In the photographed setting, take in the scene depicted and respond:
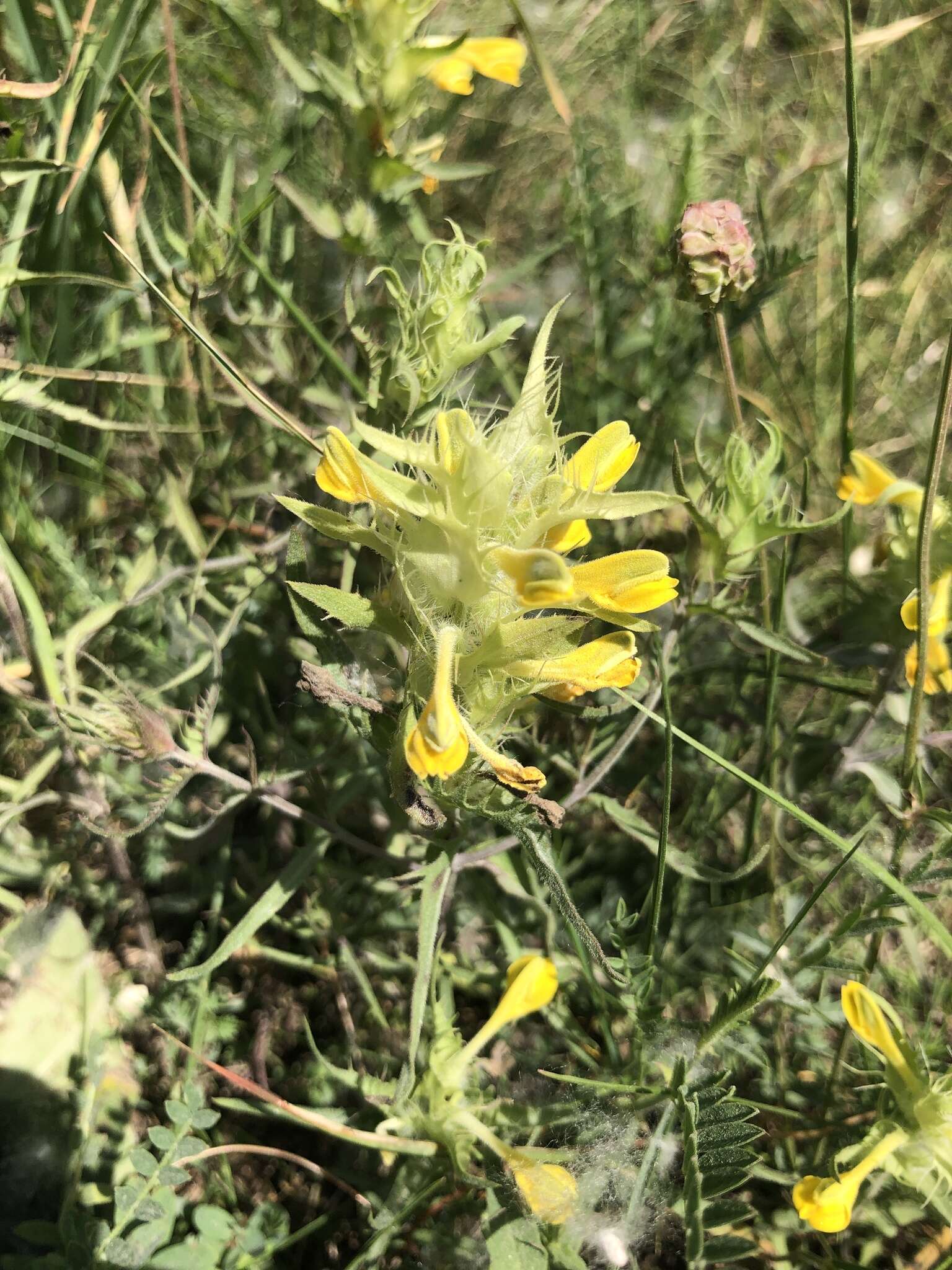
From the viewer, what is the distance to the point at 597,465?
1.20m

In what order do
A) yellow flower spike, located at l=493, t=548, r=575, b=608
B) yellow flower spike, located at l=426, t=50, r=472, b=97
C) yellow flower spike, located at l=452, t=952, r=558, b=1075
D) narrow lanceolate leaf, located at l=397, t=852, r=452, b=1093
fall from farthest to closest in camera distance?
1. yellow flower spike, located at l=426, t=50, r=472, b=97
2. yellow flower spike, located at l=452, t=952, r=558, b=1075
3. narrow lanceolate leaf, located at l=397, t=852, r=452, b=1093
4. yellow flower spike, located at l=493, t=548, r=575, b=608

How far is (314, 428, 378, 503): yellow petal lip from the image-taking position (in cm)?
121

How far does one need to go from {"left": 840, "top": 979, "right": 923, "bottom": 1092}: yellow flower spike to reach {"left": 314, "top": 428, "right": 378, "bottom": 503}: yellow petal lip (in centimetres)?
102

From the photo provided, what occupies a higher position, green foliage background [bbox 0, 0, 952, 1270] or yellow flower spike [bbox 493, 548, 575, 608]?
yellow flower spike [bbox 493, 548, 575, 608]

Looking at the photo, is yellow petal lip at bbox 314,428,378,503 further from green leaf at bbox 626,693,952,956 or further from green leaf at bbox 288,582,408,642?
green leaf at bbox 626,693,952,956

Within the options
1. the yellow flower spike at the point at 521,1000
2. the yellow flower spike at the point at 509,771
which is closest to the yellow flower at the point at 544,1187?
the yellow flower spike at the point at 521,1000

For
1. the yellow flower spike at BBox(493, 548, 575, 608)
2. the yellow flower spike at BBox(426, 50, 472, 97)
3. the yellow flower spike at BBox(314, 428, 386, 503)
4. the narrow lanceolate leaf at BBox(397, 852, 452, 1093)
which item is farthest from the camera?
the yellow flower spike at BBox(426, 50, 472, 97)

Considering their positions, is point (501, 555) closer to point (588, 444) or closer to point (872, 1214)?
point (588, 444)

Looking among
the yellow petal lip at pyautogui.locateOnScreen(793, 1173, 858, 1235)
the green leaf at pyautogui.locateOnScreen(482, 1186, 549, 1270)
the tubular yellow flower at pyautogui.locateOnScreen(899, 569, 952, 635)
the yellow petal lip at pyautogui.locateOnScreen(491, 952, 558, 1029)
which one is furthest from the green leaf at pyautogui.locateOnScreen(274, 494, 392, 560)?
the yellow petal lip at pyautogui.locateOnScreen(793, 1173, 858, 1235)

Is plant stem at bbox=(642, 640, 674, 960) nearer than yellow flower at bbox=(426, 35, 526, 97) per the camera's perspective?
Yes

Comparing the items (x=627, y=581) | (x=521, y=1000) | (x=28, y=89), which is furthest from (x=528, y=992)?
(x=28, y=89)

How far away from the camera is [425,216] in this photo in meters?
2.81

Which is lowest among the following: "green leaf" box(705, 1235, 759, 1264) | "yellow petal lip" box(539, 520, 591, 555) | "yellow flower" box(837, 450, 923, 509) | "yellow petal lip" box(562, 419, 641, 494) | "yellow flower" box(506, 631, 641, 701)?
"green leaf" box(705, 1235, 759, 1264)

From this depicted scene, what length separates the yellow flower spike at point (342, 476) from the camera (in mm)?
1211
